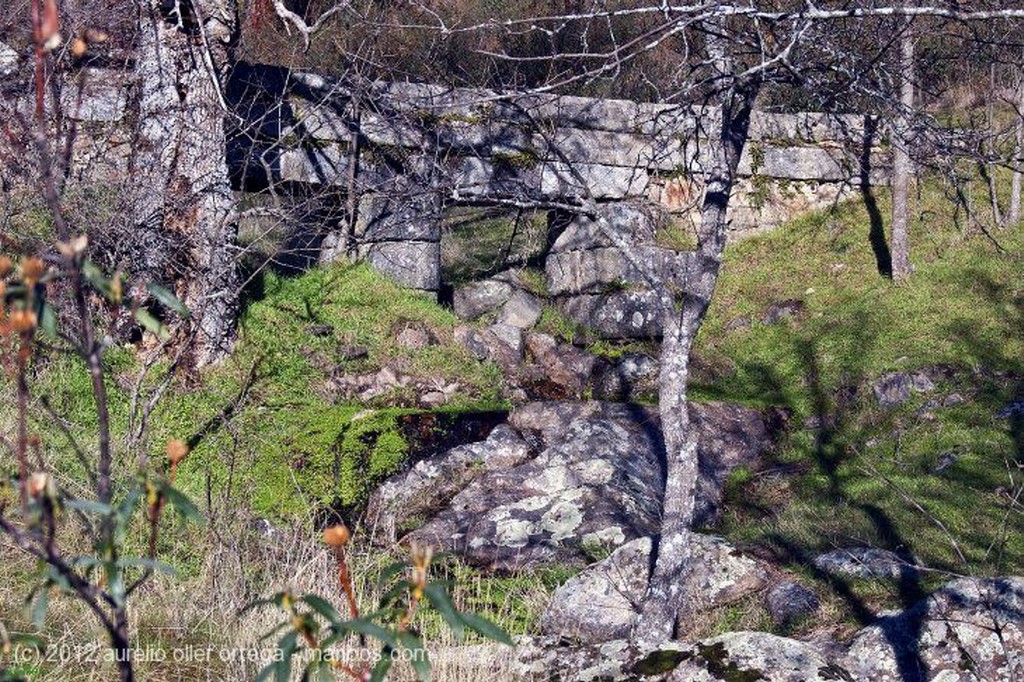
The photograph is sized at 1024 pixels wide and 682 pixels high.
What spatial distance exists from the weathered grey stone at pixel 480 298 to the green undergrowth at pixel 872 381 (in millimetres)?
1892

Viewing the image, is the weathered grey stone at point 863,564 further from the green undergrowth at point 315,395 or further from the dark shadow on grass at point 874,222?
the dark shadow on grass at point 874,222

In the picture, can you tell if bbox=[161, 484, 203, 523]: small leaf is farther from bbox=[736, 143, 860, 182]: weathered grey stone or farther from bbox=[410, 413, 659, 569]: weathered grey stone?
bbox=[736, 143, 860, 182]: weathered grey stone

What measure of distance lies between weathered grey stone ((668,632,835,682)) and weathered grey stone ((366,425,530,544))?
7.57ft

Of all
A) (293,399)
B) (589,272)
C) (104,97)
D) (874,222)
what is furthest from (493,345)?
(874,222)

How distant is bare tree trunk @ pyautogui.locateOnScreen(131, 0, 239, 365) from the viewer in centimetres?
820

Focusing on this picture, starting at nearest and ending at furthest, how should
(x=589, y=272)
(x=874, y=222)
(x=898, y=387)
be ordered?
(x=898, y=387)
(x=589, y=272)
(x=874, y=222)

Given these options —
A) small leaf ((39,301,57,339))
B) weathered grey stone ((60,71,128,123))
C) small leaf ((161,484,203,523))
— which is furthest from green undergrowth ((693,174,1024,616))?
weathered grey stone ((60,71,128,123))

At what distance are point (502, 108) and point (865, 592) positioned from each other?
5636mm

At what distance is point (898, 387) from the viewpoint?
8.48 m

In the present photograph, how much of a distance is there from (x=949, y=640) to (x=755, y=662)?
1.00 meters

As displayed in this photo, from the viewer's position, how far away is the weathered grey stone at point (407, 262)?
9641 millimetres

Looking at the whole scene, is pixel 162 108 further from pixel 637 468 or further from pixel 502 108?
pixel 637 468

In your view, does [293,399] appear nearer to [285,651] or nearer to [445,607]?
[285,651]

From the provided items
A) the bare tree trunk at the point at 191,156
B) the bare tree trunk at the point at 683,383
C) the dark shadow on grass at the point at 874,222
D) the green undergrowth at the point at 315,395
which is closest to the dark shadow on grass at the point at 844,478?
the bare tree trunk at the point at 683,383
